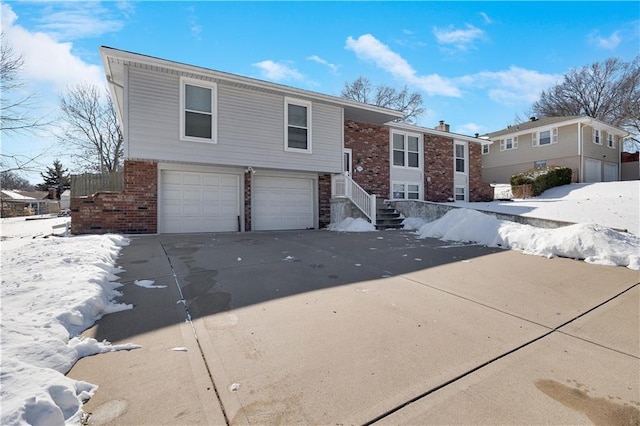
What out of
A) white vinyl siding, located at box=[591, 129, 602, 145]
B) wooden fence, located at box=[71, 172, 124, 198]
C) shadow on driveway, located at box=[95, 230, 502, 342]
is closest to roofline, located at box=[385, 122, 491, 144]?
shadow on driveway, located at box=[95, 230, 502, 342]

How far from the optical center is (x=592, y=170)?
19.9 metres

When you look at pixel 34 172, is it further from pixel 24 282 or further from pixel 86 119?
pixel 24 282

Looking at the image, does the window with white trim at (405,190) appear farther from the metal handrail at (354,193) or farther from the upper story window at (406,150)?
the metal handrail at (354,193)

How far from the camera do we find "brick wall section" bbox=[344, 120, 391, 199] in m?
12.8

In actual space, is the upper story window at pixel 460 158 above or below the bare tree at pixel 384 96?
below

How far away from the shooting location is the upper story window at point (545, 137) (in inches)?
796

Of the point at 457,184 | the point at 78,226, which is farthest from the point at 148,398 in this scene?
the point at 457,184

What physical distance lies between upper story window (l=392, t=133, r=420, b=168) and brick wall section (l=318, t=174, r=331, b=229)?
4.10 metres

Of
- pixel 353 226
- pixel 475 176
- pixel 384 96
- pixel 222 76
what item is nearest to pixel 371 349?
pixel 353 226

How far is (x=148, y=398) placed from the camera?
5.50 ft

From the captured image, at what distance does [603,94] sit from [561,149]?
47.3 feet

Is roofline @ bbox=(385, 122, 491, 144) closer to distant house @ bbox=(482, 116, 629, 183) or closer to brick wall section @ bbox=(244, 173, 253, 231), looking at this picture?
distant house @ bbox=(482, 116, 629, 183)

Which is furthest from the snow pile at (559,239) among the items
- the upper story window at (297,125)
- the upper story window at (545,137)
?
the upper story window at (545,137)

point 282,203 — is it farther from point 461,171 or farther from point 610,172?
point 610,172
